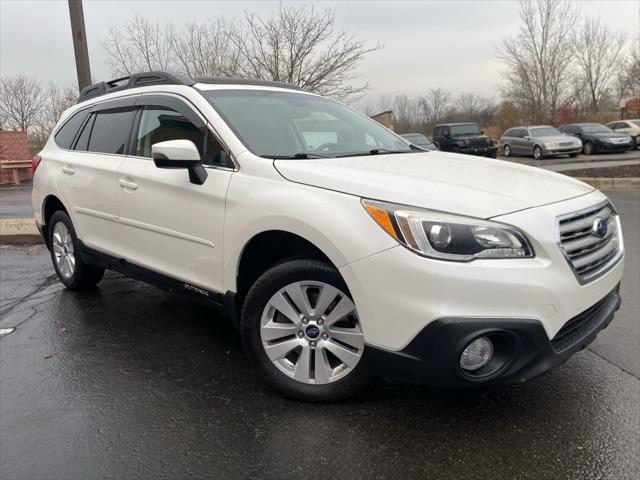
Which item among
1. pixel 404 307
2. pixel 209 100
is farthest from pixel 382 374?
pixel 209 100

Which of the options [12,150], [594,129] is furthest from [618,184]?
[12,150]

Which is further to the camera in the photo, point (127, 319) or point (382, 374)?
point (127, 319)

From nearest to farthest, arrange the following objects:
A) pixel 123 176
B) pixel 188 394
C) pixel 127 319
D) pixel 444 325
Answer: pixel 444 325 → pixel 188 394 → pixel 123 176 → pixel 127 319

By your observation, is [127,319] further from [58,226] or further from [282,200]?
[282,200]

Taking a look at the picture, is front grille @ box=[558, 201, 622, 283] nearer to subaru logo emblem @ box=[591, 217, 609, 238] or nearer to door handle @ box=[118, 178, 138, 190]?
subaru logo emblem @ box=[591, 217, 609, 238]

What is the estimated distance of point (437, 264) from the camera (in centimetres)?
221

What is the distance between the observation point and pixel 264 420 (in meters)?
2.67

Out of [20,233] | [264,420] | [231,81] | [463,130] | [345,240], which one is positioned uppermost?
[463,130]

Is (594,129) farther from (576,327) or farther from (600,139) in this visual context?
(576,327)

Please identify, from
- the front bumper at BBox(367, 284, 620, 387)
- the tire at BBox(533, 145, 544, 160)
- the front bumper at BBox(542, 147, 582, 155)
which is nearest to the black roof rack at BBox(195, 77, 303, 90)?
the front bumper at BBox(367, 284, 620, 387)

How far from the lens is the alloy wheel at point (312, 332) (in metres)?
2.61

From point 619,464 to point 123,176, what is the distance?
348 centimetres

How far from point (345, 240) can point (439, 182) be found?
1.85ft

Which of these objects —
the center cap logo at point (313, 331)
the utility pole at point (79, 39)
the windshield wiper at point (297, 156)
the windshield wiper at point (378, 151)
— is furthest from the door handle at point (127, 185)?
the utility pole at point (79, 39)
